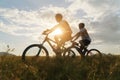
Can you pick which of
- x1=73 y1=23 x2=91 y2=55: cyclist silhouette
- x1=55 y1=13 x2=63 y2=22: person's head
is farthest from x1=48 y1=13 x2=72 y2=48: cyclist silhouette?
x1=73 y1=23 x2=91 y2=55: cyclist silhouette

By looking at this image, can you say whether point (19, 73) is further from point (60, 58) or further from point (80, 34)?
point (80, 34)

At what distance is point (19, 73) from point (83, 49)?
909cm

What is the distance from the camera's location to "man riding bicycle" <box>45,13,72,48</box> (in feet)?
47.1

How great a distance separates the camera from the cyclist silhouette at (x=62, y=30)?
14.4 m

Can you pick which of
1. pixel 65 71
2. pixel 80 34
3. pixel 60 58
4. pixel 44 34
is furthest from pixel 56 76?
pixel 80 34

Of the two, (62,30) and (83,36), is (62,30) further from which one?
(83,36)

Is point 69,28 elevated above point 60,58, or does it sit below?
above

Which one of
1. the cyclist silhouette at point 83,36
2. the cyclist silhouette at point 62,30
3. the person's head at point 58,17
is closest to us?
the cyclist silhouette at point 62,30

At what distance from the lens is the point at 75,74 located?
858 centimetres

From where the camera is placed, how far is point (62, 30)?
14.5 metres

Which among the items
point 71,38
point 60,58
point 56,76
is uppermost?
point 71,38

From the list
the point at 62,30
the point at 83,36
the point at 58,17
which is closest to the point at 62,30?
the point at 62,30

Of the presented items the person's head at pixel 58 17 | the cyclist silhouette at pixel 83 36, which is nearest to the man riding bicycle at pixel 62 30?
the person's head at pixel 58 17

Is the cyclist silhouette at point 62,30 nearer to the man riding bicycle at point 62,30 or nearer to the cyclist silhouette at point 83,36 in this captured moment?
the man riding bicycle at point 62,30
